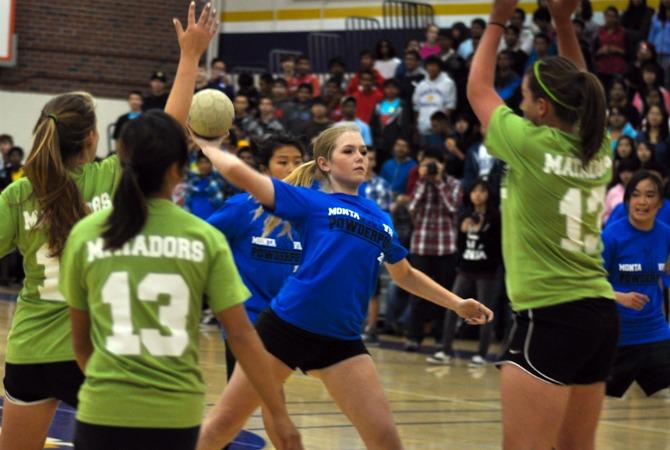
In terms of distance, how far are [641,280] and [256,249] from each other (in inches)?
101

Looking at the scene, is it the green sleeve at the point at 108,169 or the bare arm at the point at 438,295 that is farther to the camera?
the bare arm at the point at 438,295

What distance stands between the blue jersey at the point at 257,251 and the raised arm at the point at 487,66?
181cm

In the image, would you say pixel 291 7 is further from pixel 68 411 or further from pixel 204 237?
pixel 204 237

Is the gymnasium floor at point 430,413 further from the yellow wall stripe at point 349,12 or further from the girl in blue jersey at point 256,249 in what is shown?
the yellow wall stripe at point 349,12

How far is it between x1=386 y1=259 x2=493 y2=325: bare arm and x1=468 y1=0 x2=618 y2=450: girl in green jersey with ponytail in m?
0.70

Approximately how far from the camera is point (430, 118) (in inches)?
661

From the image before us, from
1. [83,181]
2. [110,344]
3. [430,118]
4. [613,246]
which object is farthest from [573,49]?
[430,118]

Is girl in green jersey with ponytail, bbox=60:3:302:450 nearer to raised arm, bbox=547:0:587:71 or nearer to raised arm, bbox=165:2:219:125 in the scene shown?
raised arm, bbox=165:2:219:125

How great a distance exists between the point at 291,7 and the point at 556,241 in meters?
20.2

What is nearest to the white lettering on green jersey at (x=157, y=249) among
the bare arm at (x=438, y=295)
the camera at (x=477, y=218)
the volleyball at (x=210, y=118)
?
the volleyball at (x=210, y=118)

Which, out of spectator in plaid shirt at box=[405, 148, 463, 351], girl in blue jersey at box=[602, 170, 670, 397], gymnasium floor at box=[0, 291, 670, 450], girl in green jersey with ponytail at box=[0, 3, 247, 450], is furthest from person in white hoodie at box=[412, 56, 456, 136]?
girl in green jersey with ponytail at box=[0, 3, 247, 450]

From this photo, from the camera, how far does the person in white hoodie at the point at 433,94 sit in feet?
55.7

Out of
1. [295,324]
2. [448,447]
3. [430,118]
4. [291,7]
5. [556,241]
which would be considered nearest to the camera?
[556,241]

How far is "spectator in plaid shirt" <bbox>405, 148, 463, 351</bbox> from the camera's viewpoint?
13.5 metres
